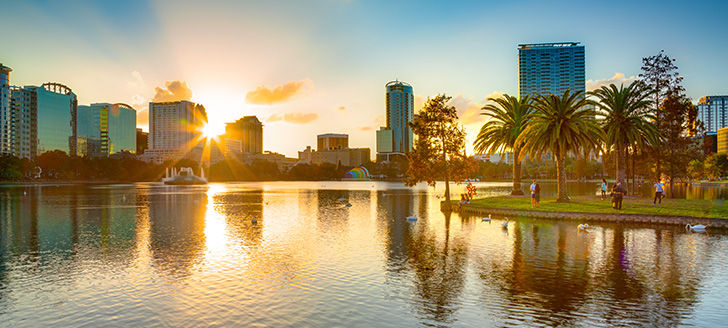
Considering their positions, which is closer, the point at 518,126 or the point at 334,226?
the point at 334,226

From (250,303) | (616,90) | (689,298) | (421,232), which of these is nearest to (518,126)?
(616,90)

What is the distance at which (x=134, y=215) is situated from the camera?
45.2 metres

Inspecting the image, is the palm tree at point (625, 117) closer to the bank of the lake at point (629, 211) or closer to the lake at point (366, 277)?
the bank of the lake at point (629, 211)

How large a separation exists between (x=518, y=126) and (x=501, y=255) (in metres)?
38.3

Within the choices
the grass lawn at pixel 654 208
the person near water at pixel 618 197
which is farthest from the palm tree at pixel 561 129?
the person near water at pixel 618 197

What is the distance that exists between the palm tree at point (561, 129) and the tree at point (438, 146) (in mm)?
7378

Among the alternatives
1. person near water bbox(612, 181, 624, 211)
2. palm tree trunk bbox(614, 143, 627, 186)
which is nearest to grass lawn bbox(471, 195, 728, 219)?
person near water bbox(612, 181, 624, 211)

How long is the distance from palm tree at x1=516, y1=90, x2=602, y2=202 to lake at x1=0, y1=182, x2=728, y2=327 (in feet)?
43.1

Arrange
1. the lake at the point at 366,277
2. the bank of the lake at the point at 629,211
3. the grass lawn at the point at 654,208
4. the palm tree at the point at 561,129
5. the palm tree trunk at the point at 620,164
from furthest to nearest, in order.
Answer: the palm tree trunk at the point at 620,164
the palm tree at the point at 561,129
the grass lawn at the point at 654,208
the bank of the lake at the point at 629,211
the lake at the point at 366,277

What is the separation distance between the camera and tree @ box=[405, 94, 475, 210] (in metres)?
49.2

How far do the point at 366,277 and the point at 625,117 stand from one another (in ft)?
146

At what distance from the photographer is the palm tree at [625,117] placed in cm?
4906

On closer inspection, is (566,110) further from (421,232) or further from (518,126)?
(421,232)

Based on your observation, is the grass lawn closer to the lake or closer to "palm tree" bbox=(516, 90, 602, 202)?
"palm tree" bbox=(516, 90, 602, 202)
